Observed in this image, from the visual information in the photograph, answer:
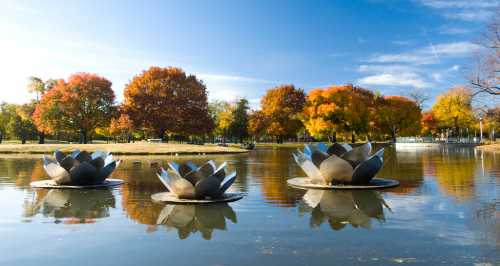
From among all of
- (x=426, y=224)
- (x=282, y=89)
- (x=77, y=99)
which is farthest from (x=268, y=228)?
(x=282, y=89)

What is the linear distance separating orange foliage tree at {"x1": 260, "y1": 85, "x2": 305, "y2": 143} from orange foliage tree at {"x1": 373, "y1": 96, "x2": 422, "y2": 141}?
63.4 ft

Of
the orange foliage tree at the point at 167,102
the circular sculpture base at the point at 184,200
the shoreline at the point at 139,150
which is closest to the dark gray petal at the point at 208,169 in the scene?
the circular sculpture base at the point at 184,200

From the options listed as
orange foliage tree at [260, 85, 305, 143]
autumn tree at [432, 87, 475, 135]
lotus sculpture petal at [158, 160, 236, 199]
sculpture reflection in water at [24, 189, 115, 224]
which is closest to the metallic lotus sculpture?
sculpture reflection in water at [24, 189, 115, 224]

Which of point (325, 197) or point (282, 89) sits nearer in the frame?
point (325, 197)

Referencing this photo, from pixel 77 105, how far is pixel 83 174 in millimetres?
56118

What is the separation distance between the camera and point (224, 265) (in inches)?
253

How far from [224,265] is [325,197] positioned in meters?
7.22

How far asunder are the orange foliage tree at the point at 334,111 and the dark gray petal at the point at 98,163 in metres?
61.3

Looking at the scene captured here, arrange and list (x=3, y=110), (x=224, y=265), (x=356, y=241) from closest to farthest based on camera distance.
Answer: (x=224, y=265)
(x=356, y=241)
(x=3, y=110)

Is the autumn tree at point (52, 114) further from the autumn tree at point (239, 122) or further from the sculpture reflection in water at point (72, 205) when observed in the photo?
the sculpture reflection in water at point (72, 205)

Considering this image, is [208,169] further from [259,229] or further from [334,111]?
[334,111]

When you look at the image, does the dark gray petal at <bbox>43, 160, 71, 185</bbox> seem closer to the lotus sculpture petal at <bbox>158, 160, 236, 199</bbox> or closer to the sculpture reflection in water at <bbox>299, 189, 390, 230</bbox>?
the lotus sculpture petal at <bbox>158, 160, 236, 199</bbox>

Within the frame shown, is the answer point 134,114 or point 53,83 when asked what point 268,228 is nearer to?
point 134,114

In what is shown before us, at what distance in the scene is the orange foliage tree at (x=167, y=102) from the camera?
66750 mm
